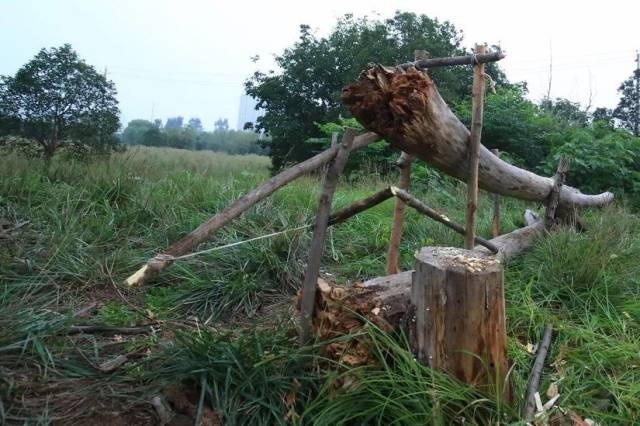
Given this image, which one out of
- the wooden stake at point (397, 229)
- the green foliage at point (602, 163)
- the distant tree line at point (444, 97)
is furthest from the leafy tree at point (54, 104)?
the green foliage at point (602, 163)

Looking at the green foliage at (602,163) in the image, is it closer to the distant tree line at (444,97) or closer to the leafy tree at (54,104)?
the distant tree line at (444,97)

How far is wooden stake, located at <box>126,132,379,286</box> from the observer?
2.05 metres

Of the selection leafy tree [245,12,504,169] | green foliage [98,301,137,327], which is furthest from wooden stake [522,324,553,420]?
leafy tree [245,12,504,169]

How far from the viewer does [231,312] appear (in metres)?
3.52

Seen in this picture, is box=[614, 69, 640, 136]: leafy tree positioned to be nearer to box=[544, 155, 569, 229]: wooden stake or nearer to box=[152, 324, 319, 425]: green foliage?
box=[544, 155, 569, 229]: wooden stake

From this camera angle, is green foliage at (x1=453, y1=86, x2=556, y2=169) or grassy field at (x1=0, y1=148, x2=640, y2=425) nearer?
grassy field at (x1=0, y1=148, x2=640, y2=425)

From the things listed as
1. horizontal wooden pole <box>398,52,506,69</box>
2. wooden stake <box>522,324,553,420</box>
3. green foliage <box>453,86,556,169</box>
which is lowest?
wooden stake <box>522,324,553,420</box>

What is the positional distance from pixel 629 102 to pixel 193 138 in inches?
1037

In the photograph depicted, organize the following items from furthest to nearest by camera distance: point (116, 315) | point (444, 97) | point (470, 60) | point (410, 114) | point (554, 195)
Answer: point (444, 97) < point (554, 195) < point (116, 315) < point (470, 60) < point (410, 114)

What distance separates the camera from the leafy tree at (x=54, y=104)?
320 inches

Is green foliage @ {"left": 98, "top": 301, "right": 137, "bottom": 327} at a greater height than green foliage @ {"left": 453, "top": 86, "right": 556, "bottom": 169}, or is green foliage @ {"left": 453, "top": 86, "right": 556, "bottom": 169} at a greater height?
green foliage @ {"left": 453, "top": 86, "right": 556, "bottom": 169}

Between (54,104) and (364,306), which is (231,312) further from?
(54,104)

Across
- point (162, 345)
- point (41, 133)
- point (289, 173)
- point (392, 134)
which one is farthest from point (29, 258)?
point (41, 133)

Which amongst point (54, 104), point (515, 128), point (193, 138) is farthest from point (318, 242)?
point (193, 138)
